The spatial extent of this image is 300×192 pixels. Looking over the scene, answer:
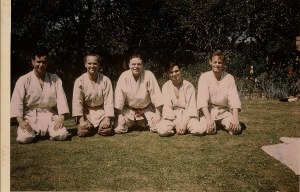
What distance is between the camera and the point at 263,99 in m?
3.85

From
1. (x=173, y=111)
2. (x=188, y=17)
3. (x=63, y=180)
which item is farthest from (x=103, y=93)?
(x=188, y=17)

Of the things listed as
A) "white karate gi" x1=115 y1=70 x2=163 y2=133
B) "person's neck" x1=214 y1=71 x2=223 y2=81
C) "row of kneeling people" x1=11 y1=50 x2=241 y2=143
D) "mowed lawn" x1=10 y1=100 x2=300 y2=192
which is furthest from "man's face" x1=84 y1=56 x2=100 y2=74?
"person's neck" x1=214 y1=71 x2=223 y2=81

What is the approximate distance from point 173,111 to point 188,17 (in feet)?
9.63

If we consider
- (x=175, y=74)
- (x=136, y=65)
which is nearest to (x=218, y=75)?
(x=175, y=74)

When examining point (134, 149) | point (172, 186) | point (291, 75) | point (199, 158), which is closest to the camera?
point (172, 186)

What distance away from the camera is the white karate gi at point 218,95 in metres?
2.80

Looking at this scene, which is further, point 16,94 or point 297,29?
point 297,29

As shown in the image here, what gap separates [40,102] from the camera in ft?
8.86

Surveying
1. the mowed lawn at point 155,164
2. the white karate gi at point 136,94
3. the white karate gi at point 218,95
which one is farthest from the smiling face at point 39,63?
the white karate gi at point 218,95

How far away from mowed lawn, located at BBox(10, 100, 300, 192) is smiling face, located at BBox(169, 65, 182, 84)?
507 millimetres

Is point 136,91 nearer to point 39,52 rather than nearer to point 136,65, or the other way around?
point 136,65

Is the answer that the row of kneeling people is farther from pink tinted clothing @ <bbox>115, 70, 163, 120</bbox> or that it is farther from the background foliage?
the background foliage

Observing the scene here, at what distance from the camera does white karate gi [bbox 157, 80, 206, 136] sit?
2.75m

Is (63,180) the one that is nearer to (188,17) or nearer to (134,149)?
(134,149)
